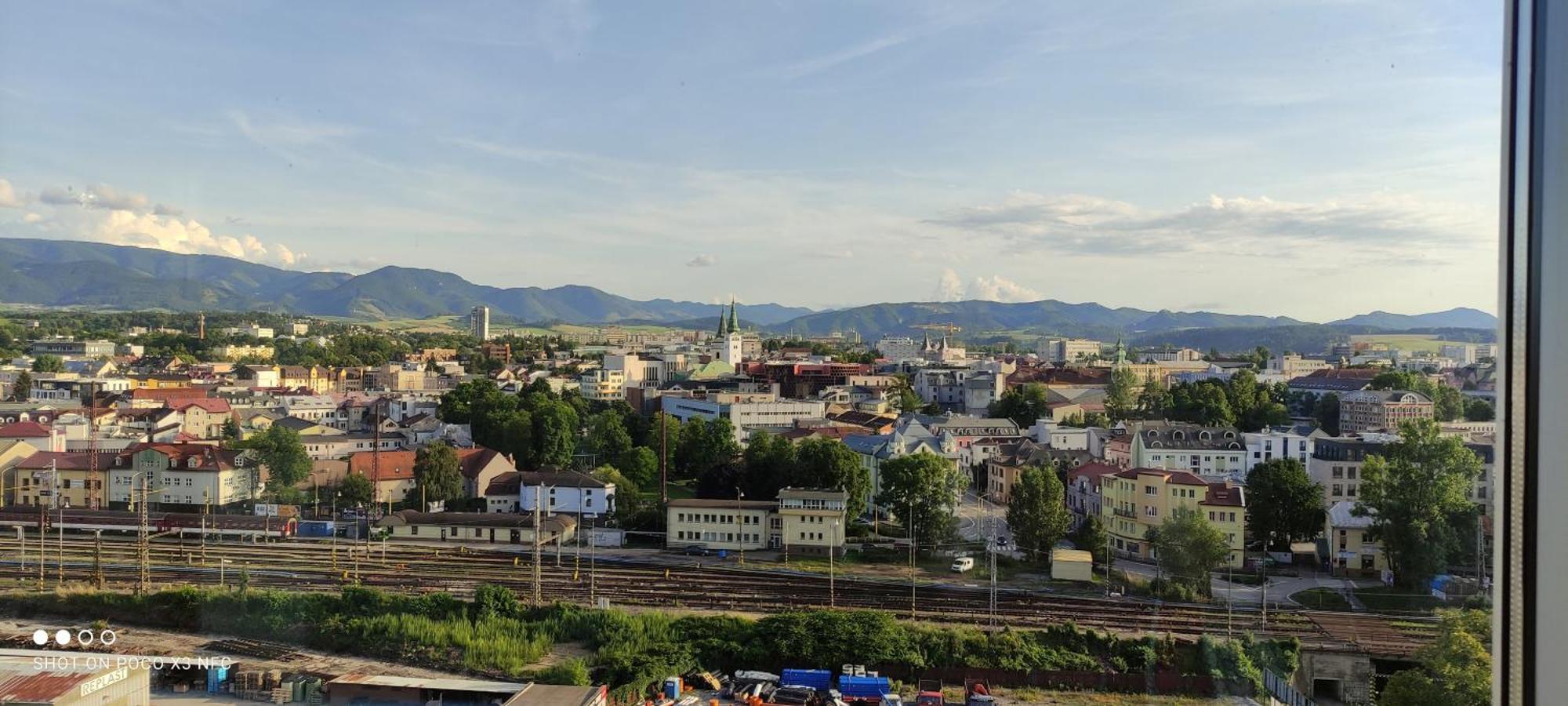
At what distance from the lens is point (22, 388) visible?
8953 mm

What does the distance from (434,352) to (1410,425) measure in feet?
61.2

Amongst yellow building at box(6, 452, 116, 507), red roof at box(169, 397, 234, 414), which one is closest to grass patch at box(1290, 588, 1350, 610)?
yellow building at box(6, 452, 116, 507)

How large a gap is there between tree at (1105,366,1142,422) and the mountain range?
65 cm

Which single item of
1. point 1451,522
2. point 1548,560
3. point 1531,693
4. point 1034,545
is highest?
point 1548,560

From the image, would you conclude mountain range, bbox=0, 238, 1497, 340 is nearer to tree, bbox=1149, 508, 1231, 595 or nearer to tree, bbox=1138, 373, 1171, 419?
tree, bbox=1138, 373, 1171, 419

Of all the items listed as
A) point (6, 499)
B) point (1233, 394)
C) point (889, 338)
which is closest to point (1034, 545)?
point (1233, 394)

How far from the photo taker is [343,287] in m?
13.4

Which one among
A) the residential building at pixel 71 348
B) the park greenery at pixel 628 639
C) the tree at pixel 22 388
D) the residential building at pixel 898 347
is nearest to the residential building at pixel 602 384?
the residential building at pixel 71 348

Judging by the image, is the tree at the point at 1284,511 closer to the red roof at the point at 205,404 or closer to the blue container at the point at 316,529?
the blue container at the point at 316,529

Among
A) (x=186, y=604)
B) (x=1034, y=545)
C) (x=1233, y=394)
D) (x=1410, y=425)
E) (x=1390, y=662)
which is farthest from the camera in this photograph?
(x=1233, y=394)

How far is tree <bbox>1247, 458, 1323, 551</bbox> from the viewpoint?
6473mm

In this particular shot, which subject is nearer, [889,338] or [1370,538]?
[1370,538]

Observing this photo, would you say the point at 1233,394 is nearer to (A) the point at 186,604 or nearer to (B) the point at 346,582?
(B) the point at 346,582

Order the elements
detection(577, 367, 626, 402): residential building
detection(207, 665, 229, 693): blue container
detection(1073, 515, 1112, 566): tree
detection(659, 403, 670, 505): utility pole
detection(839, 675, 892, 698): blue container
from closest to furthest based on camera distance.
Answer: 1. detection(207, 665, 229, 693): blue container
2. detection(839, 675, 892, 698): blue container
3. detection(1073, 515, 1112, 566): tree
4. detection(659, 403, 670, 505): utility pole
5. detection(577, 367, 626, 402): residential building
